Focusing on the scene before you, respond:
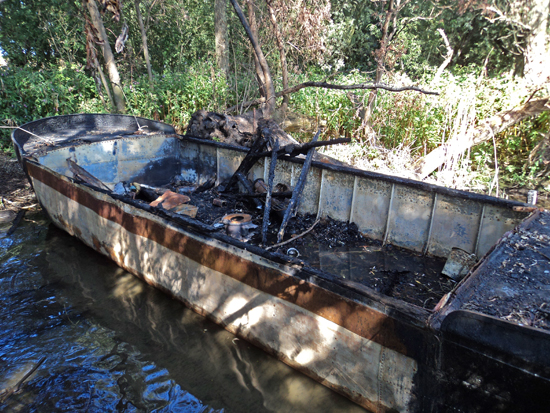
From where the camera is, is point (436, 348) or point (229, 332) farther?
point (229, 332)

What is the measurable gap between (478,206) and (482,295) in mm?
1750

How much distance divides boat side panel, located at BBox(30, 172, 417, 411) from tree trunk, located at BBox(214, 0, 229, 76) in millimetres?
8596

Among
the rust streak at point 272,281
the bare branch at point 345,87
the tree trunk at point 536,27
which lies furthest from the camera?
the tree trunk at point 536,27

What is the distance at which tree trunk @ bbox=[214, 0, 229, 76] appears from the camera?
11828 millimetres

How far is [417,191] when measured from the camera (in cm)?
418

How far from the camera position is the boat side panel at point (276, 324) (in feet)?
8.00

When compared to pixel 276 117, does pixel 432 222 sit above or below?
below

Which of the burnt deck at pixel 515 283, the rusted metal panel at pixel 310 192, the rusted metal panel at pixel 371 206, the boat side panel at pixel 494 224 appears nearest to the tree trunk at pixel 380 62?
the rusted metal panel at pixel 310 192

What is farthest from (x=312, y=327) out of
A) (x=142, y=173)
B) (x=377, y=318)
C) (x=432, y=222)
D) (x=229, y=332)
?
(x=142, y=173)

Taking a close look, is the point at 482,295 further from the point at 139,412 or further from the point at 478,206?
the point at 139,412

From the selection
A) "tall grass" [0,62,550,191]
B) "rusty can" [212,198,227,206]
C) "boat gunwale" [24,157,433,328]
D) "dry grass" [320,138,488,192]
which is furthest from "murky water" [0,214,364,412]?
"tall grass" [0,62,550,191]

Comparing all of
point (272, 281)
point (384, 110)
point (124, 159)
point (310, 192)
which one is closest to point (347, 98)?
point (384, 110)

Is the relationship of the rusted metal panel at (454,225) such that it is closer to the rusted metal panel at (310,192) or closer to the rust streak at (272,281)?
the rusted metal panel at (310,192)

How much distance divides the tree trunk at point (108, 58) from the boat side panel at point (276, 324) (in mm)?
5150
